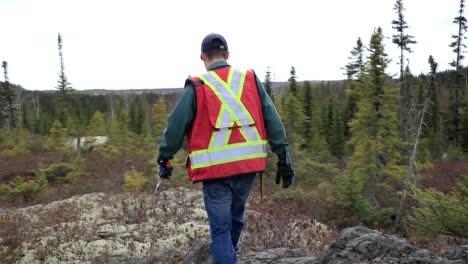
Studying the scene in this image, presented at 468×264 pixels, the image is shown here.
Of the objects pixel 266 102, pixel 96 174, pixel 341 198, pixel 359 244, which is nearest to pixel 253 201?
pixel 341 198

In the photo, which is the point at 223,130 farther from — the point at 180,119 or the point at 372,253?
the point at 372,253

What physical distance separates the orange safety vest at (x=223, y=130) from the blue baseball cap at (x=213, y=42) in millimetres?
216

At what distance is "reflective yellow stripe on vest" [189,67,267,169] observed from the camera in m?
3.79

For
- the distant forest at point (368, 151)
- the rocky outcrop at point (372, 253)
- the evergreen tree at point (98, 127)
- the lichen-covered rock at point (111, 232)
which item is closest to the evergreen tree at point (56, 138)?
the distant forest at point (368, 151)

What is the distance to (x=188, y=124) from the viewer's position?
3.88 m

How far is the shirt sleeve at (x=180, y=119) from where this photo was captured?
3.80 m

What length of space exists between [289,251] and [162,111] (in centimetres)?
3656

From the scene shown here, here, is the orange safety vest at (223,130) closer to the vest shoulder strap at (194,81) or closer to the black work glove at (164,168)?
the vest shoulder strap at (194,81)

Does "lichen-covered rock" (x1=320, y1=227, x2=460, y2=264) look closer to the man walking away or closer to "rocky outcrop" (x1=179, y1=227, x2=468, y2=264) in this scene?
"rocky outcrop" (x1=179, y1=227, x2=468, y2=264)

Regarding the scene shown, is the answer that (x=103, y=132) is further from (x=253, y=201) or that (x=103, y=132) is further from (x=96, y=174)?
(x=253, y=201)


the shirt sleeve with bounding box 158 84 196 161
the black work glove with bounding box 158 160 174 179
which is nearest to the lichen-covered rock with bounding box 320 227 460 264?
the black work glove with bounding box 158 160 174 179

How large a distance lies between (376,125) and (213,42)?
59.7 ft

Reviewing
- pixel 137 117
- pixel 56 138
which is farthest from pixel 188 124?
pixel 137 117

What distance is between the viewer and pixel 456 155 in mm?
38969
